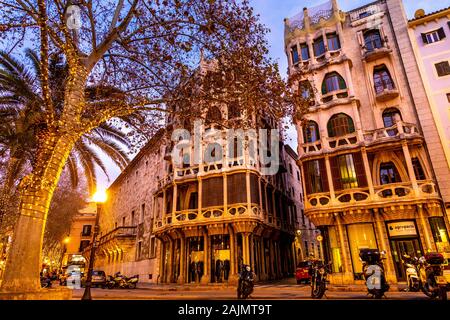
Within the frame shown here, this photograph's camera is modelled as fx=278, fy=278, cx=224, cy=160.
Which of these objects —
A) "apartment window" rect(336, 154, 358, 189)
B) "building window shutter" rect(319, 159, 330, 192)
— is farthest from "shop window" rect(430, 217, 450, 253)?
"building window shutter" rect(319, 159, 330, 192)

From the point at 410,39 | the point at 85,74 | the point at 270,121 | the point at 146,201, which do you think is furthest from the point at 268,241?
the point at 85,74

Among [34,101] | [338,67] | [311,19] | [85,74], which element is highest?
[311,19]

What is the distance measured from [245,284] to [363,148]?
12.5m

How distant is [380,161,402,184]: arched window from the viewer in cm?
1794

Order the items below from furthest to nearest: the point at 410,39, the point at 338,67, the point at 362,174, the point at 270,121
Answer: the point at 270,121
the point at 338,67
the point at 410,39
the point at 362,174

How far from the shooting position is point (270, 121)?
2914cm

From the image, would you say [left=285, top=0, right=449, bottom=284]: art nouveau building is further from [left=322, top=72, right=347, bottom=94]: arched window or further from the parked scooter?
the parked scooter

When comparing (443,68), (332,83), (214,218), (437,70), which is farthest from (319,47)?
(214,218)

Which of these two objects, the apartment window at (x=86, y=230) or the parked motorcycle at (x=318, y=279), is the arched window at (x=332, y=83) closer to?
the parked motorcycle at (x=318, y=279)

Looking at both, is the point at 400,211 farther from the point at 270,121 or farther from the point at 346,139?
the point at 270,121

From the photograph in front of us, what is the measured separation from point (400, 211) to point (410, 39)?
1209 cm

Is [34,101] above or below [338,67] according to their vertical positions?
below

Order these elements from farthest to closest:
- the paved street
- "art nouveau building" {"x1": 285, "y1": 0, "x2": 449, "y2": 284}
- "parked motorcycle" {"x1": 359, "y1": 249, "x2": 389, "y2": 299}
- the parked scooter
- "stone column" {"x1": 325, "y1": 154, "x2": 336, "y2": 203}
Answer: the parked scooter
"stone column" {"x1": 325, "y1": 154, "x2": 336, "y2": 203}
"art nouveau building" {"x1": 285, "y1": 0, "x2": 449, "y2": 284}
the paved street
"parked motorcycle" {"x1": 359, "y1": 249, "x2": 389, "y2": 299}

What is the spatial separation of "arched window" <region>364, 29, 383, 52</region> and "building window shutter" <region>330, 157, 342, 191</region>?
29.6 feet
